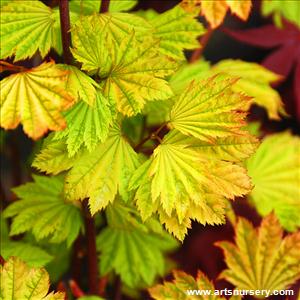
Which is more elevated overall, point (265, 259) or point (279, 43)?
point (279, 43)

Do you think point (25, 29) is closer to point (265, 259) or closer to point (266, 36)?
point (265, 259)

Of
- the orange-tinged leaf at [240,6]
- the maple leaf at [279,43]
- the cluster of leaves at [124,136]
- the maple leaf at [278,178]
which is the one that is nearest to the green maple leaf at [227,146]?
the cluster of leaves at [124,136]

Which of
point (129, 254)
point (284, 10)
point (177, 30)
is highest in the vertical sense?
point (177, 30)

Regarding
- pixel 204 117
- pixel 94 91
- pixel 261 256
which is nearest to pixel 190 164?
pixel 204 117

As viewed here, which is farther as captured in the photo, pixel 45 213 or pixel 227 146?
pixel 45 213

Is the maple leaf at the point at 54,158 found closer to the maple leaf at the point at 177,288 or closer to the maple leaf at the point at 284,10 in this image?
the maple leaf at the point at 177,288

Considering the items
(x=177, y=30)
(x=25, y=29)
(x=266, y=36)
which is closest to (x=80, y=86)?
(x=25, y=29)

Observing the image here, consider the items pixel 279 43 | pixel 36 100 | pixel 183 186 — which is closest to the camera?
pixel 36 100
